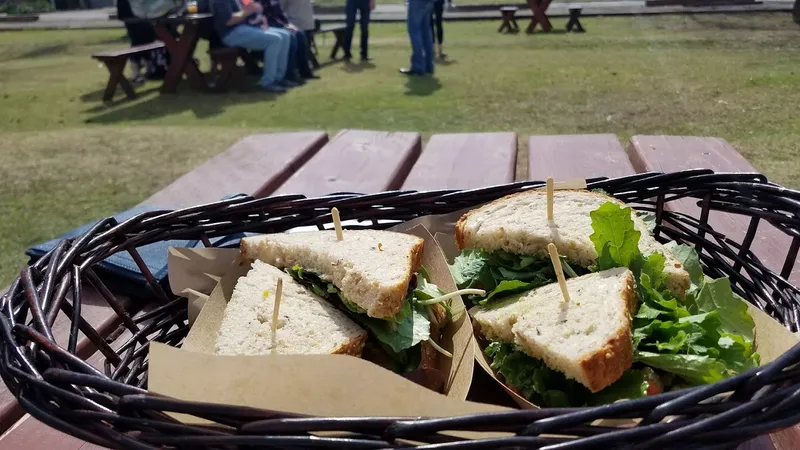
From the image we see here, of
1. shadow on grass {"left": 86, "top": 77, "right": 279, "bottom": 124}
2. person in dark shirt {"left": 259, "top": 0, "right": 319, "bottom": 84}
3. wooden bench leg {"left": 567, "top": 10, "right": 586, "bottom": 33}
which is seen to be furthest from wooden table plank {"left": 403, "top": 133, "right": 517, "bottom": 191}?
wooden bench leg {"left": 567, "top": 10, "right": 586, "bottom": 33}

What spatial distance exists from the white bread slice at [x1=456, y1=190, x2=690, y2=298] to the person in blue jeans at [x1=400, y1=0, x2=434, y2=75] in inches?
309

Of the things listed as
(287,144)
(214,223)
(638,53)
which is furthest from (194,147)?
(638,53)

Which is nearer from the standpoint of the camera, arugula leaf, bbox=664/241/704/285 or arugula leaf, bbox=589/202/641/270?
arugula leaf, bbox=589/202/641/270

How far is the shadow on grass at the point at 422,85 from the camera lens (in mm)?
8180

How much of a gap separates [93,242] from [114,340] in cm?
24

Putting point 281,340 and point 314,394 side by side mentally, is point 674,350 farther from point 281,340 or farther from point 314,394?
point 281,340

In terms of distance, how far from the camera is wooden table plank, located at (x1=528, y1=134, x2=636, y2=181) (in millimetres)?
2609

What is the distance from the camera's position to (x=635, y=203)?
6.01 feet

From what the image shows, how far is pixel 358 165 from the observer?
2.90 m

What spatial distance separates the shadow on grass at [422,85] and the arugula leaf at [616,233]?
674cm

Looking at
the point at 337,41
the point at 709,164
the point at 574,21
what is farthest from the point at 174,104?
the point at 574,21

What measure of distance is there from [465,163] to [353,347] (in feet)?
5.36

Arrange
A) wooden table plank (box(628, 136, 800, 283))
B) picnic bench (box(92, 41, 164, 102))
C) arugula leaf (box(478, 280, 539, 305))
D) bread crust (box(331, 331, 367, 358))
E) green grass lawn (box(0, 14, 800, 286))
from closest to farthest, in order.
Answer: bread crust (box(331, 331, 367, 358)) → arugula leaf (box(478, 280, 539, 305)) → wooden table plank (box(628, 136, 800, 283)) → green grass lawn (box(0, 14, 800, 286)) → picnic bench (box(92, 41, 164, 102))

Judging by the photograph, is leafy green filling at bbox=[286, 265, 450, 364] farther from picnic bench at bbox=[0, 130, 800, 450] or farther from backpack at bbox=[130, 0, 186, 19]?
backpack at bbox=[130, 0, 186, 19]
